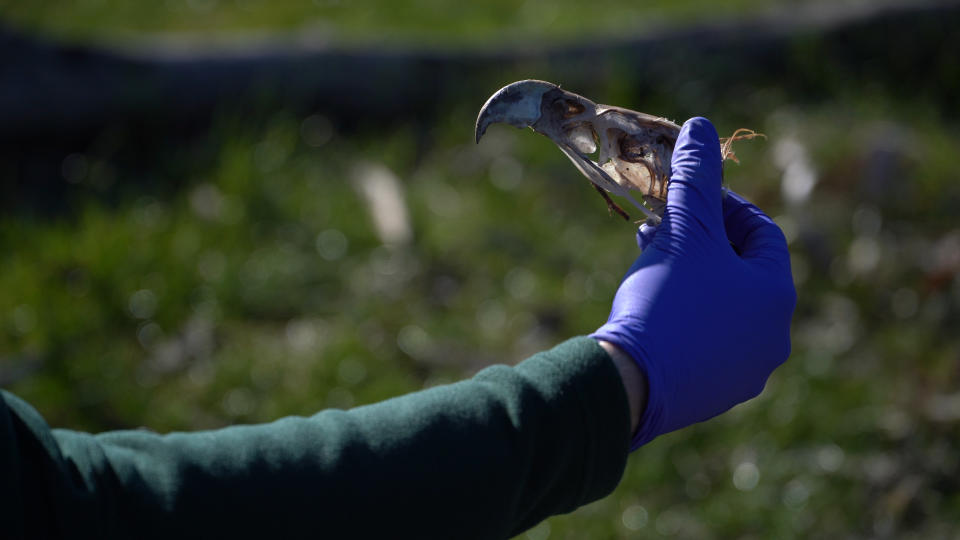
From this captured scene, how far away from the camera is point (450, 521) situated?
1326 millimetres

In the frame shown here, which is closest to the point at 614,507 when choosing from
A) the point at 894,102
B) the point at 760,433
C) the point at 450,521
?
the point at 760,433

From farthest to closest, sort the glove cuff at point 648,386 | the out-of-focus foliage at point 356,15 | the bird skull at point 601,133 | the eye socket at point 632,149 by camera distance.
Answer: the out-of-focus foliage at point 356,15 < the eye socket at point 632,149 < the bird skull at point 601,133 < the glove cuff at point 648,386

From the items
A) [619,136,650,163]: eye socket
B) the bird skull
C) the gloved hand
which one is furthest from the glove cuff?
[619,136,650,163]: eye socket

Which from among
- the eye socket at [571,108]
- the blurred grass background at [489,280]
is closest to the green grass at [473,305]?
the blurred grass background at [489,280]

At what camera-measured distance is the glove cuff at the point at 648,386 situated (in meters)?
1.41

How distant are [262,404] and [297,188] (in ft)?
4.21

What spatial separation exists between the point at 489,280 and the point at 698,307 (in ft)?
6.99

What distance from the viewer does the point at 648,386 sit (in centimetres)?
143

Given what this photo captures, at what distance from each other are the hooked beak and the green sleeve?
412mm

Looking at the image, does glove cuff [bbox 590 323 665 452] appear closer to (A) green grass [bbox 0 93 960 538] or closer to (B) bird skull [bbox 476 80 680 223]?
(B) bird skull [bbox 476 80 680 223]

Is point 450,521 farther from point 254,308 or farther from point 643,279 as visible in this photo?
point 254,308

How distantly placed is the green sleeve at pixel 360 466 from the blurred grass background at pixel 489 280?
135 cm

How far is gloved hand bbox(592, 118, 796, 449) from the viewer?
144 cm

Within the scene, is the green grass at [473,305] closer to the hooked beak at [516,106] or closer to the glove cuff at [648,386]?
the glove cuff at [648,386]
